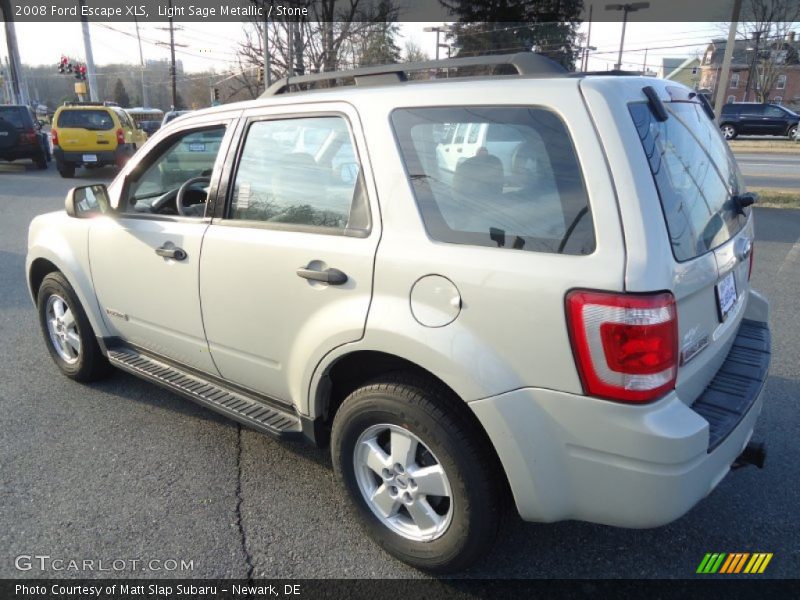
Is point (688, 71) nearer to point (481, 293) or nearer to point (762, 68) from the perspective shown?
point (762, 68)

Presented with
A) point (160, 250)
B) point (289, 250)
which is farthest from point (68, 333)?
point (289, 250)

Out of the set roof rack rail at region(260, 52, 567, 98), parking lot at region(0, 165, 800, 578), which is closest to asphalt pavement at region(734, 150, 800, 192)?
parking lot at region(0, 165, 800, 578)

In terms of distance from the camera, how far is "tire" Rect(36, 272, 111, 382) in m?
3.81

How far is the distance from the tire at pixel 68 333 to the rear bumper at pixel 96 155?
45.0 feet

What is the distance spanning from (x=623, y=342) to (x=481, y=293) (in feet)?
1.55

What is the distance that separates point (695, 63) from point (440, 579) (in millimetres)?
57729

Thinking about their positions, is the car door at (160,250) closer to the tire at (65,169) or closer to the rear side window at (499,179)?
the rear side window at (499,179)

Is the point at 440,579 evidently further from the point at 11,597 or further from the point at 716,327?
the point at 11,597

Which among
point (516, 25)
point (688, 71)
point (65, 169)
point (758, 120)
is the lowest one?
point (65, 169)

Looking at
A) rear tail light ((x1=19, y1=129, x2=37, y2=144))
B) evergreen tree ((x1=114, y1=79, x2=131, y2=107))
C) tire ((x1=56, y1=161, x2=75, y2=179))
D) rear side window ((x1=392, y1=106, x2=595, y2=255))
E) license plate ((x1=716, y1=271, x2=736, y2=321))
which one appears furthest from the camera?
evergreen tree ((x1=114, y1=79, x2=131, y2=107))

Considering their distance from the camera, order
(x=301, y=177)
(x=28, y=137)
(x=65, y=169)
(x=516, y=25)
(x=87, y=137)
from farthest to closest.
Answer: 1. (x=516, y=25)
2. (x=28, y=137)
3. (x=65, y=169)
4. (x=87, y=137)
5. (x=301, y=177)

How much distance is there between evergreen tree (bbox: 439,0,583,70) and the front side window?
91.8 feet

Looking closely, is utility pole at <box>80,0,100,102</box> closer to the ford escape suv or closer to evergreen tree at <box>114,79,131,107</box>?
the ford escape suv

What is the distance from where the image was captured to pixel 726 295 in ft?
7.56
